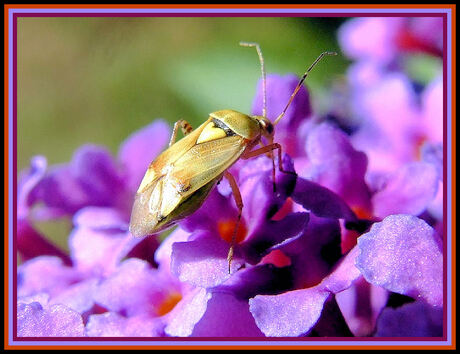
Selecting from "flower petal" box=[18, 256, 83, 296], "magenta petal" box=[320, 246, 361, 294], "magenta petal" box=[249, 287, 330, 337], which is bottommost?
"flower petal" box=[18, 256, 83, 296]

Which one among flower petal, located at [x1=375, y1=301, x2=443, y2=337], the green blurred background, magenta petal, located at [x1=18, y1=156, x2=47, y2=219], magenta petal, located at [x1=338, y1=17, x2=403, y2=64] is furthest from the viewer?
magenta petal, located at [x1=338, y1=17, x2=403, y2=64]

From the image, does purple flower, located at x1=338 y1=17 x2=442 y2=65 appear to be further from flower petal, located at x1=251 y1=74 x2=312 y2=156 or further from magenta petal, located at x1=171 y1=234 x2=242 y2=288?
magenta petal, located at x1=171 y1=234 x2=242 y2=288

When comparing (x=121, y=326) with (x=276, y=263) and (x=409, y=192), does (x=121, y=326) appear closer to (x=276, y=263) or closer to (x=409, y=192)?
(x=276, y=263)

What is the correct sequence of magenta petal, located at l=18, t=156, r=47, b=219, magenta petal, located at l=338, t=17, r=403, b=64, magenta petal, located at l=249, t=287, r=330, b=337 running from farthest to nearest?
magenta petal, located at l=338, t=17, r=403, b=64
magenta petal, located at l=18, t=156, r=47, b=219
magenta petal, located at l=249, t=287, r=330, b=337

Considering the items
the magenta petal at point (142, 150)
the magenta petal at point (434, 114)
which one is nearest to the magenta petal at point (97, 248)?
the magenta petal at point (142, 150)

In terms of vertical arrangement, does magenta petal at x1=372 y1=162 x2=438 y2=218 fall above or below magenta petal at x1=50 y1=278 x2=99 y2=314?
above

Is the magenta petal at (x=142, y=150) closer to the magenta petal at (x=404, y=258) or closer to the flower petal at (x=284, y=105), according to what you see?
the flower petal at (x=284, y=105)

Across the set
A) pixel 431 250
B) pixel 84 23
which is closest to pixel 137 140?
pixel 84 23

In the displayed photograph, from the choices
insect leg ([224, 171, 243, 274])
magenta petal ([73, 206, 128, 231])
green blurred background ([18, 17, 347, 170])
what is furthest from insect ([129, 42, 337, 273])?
green blurred background ([18, 17, 347, 170])
